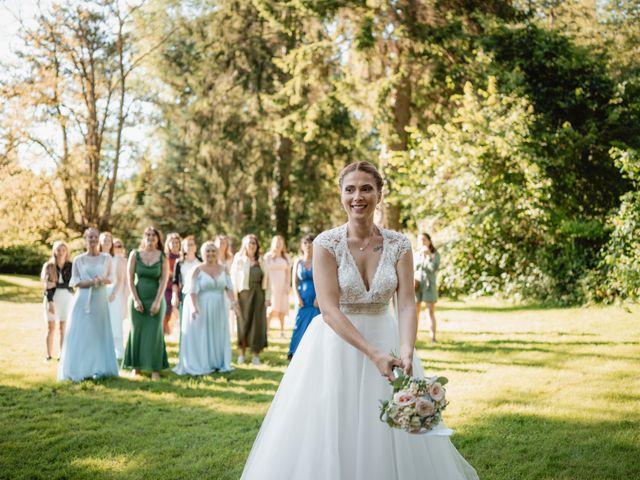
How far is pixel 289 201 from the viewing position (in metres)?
24.5

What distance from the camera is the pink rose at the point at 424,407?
2.78 metres

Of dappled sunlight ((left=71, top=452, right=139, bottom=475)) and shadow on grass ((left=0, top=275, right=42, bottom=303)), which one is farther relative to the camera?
shadow on grass ((left=0, top=275, right=42, bottom=303))

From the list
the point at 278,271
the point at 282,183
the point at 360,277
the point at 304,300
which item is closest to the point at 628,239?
the point at 278,271

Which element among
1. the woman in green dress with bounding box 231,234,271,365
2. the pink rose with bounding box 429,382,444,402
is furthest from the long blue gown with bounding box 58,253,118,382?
the pink rose with bounding box 429,382,444,402

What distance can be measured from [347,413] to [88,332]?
6.55 m

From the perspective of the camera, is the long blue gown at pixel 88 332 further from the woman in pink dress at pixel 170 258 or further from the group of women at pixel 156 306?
the woman in pink dress at pixel 170 258

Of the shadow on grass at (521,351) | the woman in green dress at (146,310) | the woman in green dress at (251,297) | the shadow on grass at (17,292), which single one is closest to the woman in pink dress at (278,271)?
the woman in green dress at (251,297)

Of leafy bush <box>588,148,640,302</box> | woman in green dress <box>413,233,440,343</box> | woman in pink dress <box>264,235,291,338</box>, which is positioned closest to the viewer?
woman in green dress <box>413,233,440,343</box>

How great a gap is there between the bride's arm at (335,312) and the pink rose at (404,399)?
209 mm

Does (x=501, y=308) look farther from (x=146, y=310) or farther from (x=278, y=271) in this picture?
(x=146, y=310)

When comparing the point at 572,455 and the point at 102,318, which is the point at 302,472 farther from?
the point at 102,318

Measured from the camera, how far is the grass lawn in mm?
5074

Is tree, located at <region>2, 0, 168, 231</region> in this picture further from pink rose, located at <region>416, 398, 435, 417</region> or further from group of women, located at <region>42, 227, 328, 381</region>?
pink rose, located at <region>416, 398, 435, 417</region>

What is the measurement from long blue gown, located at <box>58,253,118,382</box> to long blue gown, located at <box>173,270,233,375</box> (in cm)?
111
